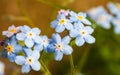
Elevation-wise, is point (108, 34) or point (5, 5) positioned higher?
point (5, 5)

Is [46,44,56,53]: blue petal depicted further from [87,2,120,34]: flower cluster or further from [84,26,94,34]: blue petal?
[87,2,120,34]: flower cluster

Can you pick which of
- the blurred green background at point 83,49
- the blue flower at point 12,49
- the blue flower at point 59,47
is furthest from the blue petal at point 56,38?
the blurred green background at point 83,49

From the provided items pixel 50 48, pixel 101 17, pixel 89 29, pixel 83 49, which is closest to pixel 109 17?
pixel 101 17

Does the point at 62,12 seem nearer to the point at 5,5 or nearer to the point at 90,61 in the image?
the point at 90,61

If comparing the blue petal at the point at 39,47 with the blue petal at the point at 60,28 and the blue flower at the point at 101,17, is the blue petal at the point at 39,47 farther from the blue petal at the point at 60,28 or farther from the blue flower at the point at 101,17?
the blue flower at the point at 101,17

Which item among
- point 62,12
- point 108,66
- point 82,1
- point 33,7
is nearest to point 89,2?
point 82,1

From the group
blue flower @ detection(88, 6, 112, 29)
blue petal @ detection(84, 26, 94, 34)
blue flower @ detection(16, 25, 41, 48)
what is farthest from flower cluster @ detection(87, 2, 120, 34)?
blue flower @ detection(16, 25, 41, 48)
